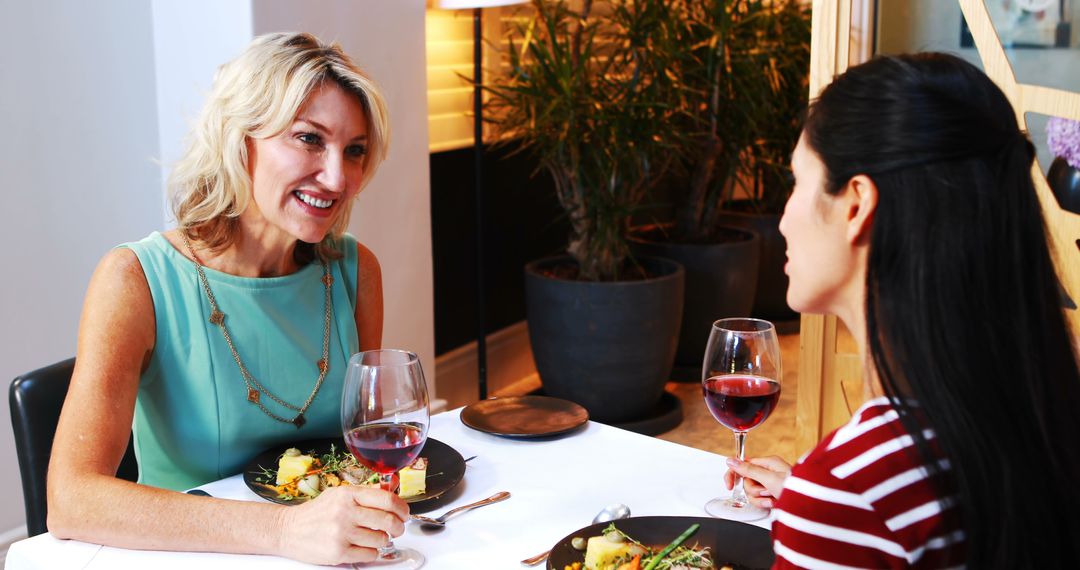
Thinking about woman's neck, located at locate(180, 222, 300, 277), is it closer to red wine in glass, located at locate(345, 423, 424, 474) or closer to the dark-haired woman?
red wine in glass, located at locate(345, 423, 424, 474)

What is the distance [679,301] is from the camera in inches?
157

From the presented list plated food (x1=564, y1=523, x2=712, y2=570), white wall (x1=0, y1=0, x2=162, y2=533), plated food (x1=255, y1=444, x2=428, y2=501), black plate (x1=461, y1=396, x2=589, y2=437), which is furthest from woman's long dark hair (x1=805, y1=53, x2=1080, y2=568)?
white wall (x1=0, y1=0, x2=162, y2=533)

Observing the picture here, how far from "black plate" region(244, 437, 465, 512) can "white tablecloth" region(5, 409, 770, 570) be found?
0.08 feet

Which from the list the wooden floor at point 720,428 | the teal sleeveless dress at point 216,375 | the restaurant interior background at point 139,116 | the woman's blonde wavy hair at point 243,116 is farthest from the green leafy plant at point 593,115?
the teal sleeveless dress at point 216,375

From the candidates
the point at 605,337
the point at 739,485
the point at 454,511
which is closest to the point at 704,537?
the point at 739,485

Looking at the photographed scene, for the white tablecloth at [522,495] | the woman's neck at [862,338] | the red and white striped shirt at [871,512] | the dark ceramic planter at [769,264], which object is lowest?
the dark ceramic planter at [769,264]

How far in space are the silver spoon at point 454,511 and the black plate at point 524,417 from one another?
0.70 ft

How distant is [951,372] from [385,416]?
0.63m

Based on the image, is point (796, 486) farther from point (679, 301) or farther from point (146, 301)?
point (679, 301)

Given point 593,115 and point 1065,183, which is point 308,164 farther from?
point 593,115

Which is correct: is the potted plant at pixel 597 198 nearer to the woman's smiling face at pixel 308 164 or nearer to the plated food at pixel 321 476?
the woman's smiling face at pixel 308 164

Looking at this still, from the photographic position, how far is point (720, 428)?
4141 millimetres

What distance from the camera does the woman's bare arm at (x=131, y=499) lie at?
1.22 metres

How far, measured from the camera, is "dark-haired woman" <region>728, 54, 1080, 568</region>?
86cm
